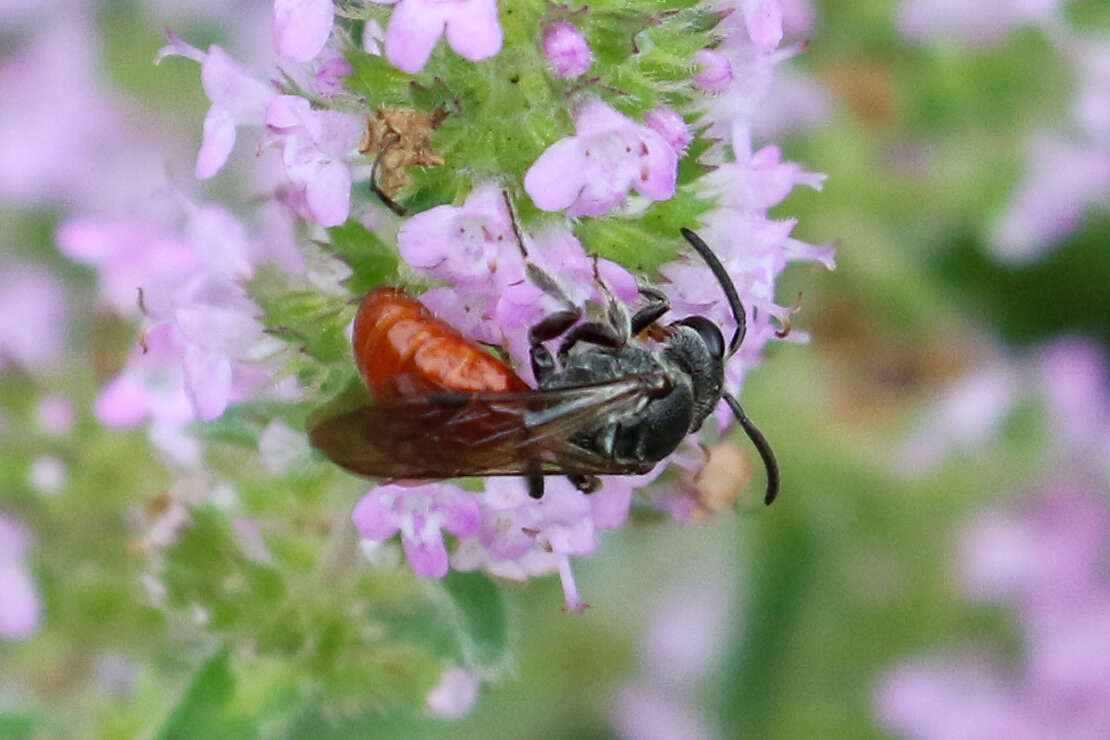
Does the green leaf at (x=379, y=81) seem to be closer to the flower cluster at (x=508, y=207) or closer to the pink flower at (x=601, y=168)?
the flower cluster at (x=508, y=207)

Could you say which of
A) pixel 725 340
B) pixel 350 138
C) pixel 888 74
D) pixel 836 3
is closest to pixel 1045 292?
pixel 888 74

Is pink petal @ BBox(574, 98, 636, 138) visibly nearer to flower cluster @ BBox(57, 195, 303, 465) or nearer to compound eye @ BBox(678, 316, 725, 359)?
compound eye @ BBox(678, 316, 725, 359)

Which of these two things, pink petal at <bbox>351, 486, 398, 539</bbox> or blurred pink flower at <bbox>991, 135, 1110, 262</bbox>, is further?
blurred pink flower at <bbox>991, 135, 1110, 262</bbox>

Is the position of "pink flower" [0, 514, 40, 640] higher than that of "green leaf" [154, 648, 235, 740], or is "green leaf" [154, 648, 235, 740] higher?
"green leaf" [154, 648, 235, 740]

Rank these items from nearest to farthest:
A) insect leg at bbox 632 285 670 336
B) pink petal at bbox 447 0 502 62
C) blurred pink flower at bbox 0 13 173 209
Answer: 1. pink petal at bbox 447 0 502 62
2. insect leg at bbox 632 285 670 336
3. blurred pink flower at bbox 0 13 173 209

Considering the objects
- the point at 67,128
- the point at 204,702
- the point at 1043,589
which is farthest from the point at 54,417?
the point at 1043,589

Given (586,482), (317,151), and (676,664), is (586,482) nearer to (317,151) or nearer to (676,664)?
(317,151)

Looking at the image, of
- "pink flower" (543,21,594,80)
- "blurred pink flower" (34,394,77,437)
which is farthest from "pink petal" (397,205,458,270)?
"blurred pink flower" (34,394,77,437)

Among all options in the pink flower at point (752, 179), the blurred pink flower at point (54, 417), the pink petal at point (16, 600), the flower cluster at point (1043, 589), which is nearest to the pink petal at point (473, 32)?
the pink flower at point (752, 179)
